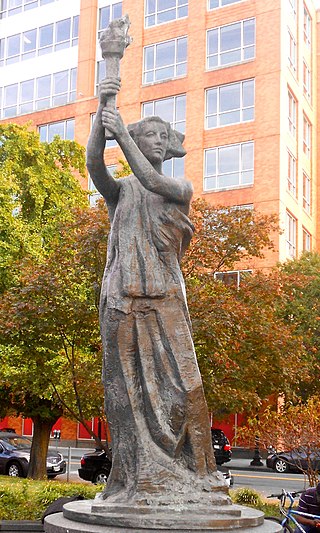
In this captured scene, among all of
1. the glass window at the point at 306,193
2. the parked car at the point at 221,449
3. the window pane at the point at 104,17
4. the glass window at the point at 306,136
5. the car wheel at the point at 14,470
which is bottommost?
the car wheel at the point at 14,470

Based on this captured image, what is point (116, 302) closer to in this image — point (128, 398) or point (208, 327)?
point (128, 398)

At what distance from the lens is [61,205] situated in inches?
982

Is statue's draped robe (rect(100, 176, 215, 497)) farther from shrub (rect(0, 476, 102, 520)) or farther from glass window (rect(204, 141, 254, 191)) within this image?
glass window (rect(204, 141, 254, 191))

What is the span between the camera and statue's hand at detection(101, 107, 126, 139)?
18.2 ft

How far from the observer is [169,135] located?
610cm

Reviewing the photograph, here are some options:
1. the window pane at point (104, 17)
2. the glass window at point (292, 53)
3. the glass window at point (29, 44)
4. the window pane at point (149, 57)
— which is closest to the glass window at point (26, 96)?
the glass window at point (29, 44)

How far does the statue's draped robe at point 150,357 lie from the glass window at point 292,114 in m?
36.9

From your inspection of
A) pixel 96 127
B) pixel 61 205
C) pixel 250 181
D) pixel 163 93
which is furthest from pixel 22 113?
pixel 96 127

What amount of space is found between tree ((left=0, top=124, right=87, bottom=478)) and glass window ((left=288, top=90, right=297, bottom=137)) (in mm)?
17357

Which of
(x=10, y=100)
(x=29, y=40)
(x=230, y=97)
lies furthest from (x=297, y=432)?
(x=29, y=40)

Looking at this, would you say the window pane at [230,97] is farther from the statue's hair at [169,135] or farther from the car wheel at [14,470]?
the statue's hair at [169,135]

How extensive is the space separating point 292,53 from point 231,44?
3611mm

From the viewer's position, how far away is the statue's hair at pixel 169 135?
19.7 ft

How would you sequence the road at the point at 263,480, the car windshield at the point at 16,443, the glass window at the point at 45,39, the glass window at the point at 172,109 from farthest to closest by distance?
the glass window at the point at 45,39
the glass window at the point at 172,109
the car windshield at the point at 16,443
the road at the point at 263,480
